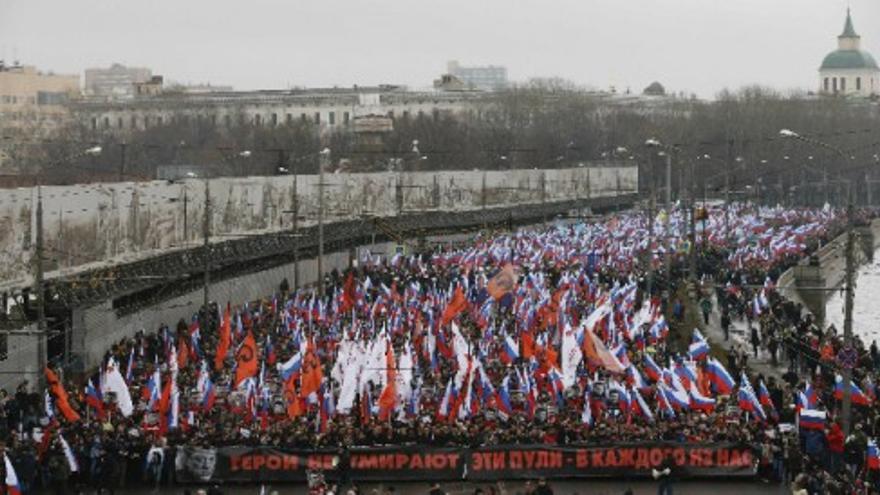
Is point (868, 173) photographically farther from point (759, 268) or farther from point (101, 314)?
point (101, 314)

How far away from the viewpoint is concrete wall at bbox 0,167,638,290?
41188 mm

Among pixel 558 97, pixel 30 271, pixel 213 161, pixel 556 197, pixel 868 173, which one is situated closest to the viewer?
pixel 30 271

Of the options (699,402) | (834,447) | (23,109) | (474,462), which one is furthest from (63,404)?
(23,109)

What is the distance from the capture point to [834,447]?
84.1 ft

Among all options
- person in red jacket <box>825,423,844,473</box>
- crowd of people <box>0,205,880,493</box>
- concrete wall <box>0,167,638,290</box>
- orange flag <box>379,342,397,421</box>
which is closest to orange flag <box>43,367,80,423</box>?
crowd of people <box>0,205,880,493</box>

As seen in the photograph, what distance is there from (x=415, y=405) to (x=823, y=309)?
107ft

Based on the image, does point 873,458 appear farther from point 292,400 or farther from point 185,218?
point 185,218

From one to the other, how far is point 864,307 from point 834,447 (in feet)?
139

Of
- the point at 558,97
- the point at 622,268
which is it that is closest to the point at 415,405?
the point at 622,268

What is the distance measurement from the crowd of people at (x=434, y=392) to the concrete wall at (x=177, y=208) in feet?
14.2

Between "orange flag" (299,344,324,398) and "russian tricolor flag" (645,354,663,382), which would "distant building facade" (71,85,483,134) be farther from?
"orange flag" (299,344,324,398)

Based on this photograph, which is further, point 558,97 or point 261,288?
point 558,97

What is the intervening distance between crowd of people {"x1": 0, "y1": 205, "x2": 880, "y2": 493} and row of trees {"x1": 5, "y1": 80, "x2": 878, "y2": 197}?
199 feet

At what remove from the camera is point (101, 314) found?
41.3 metres
